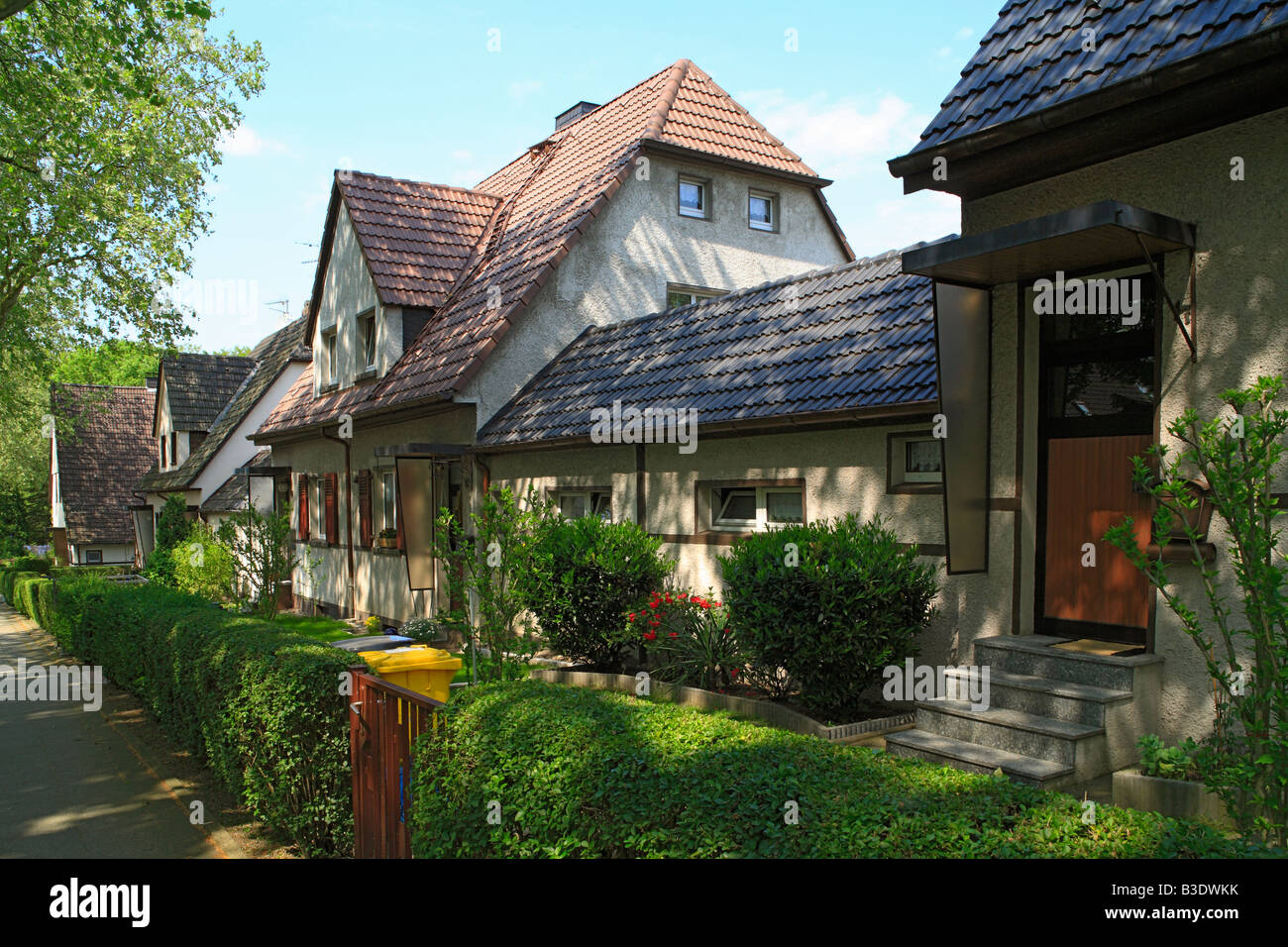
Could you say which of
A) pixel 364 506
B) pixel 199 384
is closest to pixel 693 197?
pixel 364 506

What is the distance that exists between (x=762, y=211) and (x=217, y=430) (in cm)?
2302

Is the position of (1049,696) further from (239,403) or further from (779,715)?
(239,403)

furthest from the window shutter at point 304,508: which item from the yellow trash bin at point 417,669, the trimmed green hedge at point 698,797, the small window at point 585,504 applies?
the trimmed green hedge at point 698,797

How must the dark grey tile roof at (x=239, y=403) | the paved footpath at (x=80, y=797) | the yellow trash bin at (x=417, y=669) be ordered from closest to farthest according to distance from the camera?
the paved footpath at (x=80, y=797) < the yellow trash bin at (x=417, y=669) < the dark grey tile roof at (x=239, y=403)

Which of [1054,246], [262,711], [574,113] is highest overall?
[574,113]

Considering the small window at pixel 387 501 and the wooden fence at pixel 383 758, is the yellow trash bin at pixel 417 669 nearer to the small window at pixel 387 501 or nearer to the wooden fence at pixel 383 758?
the wooden fence at pixel 383 758

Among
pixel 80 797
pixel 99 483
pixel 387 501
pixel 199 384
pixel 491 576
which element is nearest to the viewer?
pixel 80 797

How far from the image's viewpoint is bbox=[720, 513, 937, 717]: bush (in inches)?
311

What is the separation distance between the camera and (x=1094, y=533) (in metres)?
7.35

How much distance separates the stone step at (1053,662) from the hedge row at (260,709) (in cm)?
510

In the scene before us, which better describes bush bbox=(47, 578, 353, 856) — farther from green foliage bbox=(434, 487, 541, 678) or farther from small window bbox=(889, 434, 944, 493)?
small window bbox=(889, 434, 944, 493)

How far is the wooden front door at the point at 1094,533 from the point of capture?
7117 millimetres

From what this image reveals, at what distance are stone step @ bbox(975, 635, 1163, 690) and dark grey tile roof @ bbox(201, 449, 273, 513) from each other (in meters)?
24.4

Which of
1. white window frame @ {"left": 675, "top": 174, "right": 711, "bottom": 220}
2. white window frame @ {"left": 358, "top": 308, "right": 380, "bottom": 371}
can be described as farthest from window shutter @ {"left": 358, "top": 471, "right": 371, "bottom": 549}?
white window frame @ {"left": 675, "top": 174, "right": 711, "bottom": 220}
